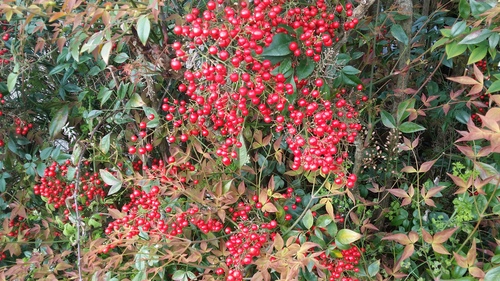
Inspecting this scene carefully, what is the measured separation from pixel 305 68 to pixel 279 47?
9cm

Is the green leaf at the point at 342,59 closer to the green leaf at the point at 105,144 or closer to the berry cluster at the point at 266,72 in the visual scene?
the berry cluster at the point at 266,72

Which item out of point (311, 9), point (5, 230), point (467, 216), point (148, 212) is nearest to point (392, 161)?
point (467, 216)

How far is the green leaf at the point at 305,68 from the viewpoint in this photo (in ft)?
3.03

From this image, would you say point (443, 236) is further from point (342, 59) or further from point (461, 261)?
point (342, 59)

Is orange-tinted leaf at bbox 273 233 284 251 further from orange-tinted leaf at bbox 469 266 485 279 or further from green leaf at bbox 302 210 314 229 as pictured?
orange-tinted leaf at bbox 469 266 485 279

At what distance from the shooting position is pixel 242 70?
93 cm

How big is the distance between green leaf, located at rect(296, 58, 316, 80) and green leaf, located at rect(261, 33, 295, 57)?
0.19 ft

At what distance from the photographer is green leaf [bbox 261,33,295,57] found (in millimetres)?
863

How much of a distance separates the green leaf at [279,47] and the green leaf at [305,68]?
0.06 meters

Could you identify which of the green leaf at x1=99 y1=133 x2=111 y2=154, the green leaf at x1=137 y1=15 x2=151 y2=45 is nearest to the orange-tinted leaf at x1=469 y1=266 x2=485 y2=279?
the green leaf at x1=137 y1=15 x2=151 y2=45

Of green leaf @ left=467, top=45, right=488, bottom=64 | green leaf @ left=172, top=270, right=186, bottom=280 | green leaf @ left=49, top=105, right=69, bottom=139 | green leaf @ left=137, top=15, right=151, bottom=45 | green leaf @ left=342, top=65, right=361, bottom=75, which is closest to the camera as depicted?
green leaf @ left=137, top=15, right=151, bottom=45

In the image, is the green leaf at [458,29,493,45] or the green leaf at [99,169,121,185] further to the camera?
the green leaf at [99,169,121,185]

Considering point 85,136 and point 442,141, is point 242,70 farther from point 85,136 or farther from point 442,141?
point 442,141

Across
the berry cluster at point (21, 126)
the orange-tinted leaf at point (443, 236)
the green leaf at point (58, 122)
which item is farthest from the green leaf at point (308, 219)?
the berry cluster at point (21, 126)
